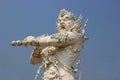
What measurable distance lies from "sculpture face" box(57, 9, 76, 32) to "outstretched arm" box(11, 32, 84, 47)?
24cm

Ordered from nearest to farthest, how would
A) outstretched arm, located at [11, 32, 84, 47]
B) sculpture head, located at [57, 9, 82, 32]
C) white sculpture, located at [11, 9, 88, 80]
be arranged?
outstretched arm, located at [11, 32, 84, 47], white sculpture, located at [11, 9, 88, 80], sculpture head, located at [57, 9, 82, 32]

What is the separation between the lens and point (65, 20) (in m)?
8.22

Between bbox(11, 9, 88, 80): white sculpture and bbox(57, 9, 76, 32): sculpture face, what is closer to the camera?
bbox(11, 9, 88, 80): white sculpture

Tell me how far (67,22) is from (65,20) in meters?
0.06

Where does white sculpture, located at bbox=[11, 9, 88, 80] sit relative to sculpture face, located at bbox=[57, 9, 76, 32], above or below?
below

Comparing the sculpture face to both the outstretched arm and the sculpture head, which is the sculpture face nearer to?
the sculpture head

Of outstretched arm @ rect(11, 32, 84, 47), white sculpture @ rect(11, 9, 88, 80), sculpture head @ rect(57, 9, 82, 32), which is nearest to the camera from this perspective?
outstretched arm @ rect(11, 32, 84, 47)

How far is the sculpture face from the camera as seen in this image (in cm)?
816

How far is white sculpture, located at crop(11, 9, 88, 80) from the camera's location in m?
7.79

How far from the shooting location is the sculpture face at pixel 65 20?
26.8 feet

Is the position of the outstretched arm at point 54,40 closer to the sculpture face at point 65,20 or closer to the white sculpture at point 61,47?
the white sculpture at point 61,47

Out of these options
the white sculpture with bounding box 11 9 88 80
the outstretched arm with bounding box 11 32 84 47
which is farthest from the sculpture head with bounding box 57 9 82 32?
the outstretched arm with bounding box 11 32 84 47

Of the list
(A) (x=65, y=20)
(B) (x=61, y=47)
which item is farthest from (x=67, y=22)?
(B) (x=61, y=47)

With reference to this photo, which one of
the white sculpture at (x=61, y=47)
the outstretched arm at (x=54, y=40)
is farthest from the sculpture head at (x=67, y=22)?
the outstretched arm at (x=54, y=40)
